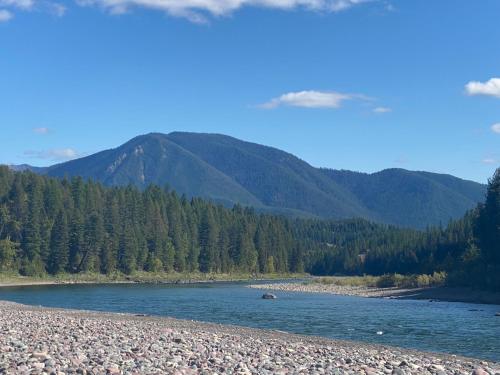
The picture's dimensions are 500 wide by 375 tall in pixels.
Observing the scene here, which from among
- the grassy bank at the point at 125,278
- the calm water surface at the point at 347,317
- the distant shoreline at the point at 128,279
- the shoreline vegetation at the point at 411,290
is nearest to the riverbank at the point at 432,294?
the shoreline vegetation at the point at 411,290

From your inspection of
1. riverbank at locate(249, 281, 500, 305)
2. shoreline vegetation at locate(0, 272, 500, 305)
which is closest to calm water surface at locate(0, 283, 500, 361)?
riverbank at locate(249, 281, 500, 305)

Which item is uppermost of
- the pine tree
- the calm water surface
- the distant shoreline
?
the pine tree

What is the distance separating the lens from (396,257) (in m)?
159

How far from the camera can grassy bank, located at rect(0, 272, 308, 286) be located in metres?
114

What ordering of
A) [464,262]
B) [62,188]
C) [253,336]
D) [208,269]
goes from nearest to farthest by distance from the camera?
[253,336]
[464,262]
[62,188]
[208,269]

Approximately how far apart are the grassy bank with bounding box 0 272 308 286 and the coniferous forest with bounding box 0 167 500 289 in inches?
82.4

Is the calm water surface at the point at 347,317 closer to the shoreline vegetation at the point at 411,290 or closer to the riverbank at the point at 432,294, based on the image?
the riverbank at the point at 432,294

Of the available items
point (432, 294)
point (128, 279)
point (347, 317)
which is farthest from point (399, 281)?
point (347, 317)

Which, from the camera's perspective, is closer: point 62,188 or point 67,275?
point 67,275

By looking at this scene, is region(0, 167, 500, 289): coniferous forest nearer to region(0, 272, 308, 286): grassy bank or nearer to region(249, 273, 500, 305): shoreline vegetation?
region(0, 272, 308, 286): grassy bank

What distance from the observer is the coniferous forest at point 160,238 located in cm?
10938

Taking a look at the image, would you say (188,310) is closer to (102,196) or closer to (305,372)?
(305,372)

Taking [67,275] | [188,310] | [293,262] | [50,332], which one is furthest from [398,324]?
[293,262]

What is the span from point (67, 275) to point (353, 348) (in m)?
98.6
